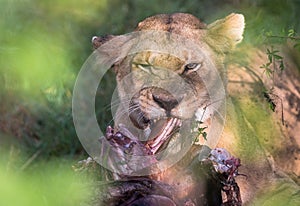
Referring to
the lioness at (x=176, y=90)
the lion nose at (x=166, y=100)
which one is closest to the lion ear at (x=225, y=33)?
the lioness at (x=176, y=90)

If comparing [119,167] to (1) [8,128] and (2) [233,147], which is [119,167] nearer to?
(2) [233,147]

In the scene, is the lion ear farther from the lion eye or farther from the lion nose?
the lion nose

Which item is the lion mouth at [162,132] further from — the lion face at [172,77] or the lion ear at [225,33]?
the lion ear at [225,33]

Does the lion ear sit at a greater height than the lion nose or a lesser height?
greater

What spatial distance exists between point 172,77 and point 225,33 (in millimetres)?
476

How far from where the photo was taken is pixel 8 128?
466 cm

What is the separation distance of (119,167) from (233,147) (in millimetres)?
968

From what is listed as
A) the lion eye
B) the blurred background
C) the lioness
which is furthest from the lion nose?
the blurred background

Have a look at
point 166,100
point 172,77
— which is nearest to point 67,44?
point 172,77

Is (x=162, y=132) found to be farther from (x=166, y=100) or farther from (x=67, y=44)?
(x=67, y=44)

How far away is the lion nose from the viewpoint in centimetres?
249

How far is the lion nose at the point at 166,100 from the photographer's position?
2.49 m

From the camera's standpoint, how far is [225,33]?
120 inches

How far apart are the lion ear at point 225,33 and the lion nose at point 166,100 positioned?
0.57m
